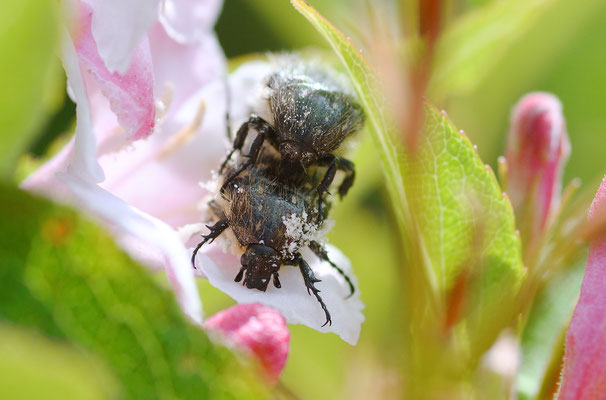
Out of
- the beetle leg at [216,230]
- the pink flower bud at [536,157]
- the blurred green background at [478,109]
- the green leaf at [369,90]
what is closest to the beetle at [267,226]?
the beetle leg at [216,230]

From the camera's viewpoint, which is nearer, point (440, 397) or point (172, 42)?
point (440, 397)

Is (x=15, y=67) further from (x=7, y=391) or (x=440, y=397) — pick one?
(x=440, y=397)

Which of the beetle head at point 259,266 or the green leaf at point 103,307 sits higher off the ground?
the beetle head at point 259,266

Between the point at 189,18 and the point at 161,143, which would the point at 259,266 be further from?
the point at 189,18

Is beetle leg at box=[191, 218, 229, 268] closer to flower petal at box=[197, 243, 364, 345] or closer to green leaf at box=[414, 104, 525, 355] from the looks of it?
flower petal at box=[197, 243, 364, 345]

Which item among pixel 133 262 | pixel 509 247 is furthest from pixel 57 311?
pixel 509 247

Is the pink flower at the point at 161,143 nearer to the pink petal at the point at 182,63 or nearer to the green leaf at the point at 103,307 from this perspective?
the pink petal at the point at 182,63
